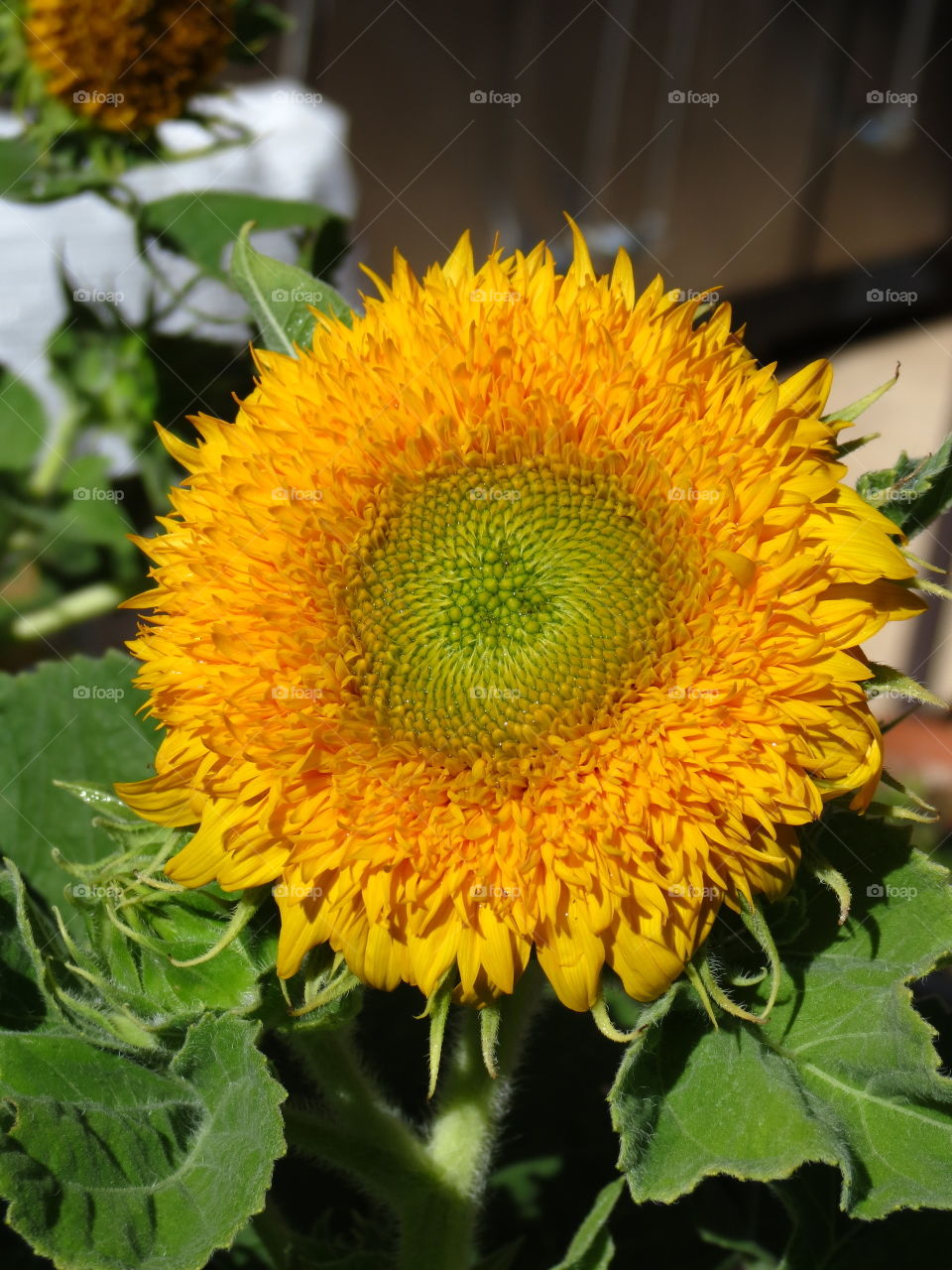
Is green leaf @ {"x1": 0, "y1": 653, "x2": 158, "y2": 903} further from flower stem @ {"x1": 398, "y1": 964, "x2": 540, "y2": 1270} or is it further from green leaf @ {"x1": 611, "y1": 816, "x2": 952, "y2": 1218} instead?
green leaf @ {"x1": 611, "y1": 816, "x2": 952, "y2": 1218}

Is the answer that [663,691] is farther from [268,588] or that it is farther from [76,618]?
[76,618]

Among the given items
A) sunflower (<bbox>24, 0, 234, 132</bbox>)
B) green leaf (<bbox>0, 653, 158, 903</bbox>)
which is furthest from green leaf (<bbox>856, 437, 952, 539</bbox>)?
sunflower (<bbox>24, 0, 234, 132</bbox>)

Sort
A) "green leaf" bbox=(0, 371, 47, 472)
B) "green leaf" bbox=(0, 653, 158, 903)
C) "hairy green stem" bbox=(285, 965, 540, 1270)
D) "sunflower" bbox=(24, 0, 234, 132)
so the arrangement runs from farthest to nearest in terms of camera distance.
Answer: "green leaf" bbox=(0, 371, 47, 472), "sunflower" bbox=(24, 0, 234, 132), "green leaf" bbox=(0, 653, 158, 903), "hairy green stem" bbox=(285, 965, 540, 1270)

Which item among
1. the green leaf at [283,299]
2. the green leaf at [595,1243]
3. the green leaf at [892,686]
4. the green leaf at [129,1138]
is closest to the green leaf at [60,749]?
the green leaf at [129,1138]

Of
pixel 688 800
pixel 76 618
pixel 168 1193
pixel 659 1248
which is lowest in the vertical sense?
pixel 76 618

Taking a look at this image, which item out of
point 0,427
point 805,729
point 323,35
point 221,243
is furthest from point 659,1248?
point 323,35

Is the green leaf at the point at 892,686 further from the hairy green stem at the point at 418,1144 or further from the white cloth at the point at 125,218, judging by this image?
the white cloth at the point at 125,218

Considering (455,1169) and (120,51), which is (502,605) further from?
(120,51)

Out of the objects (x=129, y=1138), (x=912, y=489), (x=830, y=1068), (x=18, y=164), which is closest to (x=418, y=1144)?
(x=129, y=1138)
